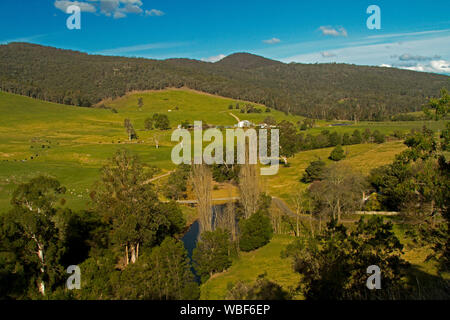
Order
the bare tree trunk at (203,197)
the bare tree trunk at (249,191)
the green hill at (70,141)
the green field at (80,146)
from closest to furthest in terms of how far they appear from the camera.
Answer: the bare tree trunk at (203,197)
the bare tree trunk at (249,191)
the green hill at (70,141)
the green field at (80,146)

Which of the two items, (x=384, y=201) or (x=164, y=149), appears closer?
(x=384, y=201)

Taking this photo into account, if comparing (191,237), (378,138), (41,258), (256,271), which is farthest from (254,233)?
(378,138)

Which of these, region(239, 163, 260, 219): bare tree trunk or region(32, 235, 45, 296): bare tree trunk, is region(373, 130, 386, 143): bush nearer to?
region(239, 163, 260, 219): bare tree trunk

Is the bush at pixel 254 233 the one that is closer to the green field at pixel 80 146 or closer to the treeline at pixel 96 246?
the treeline at pixel 96 246

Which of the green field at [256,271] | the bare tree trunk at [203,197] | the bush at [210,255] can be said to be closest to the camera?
the green field at [256,271]

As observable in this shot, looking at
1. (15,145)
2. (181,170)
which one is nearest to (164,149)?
(181,170)

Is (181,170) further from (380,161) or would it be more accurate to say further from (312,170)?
(380,161)

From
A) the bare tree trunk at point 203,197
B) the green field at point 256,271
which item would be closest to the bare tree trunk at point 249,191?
the green field at point 256,271
